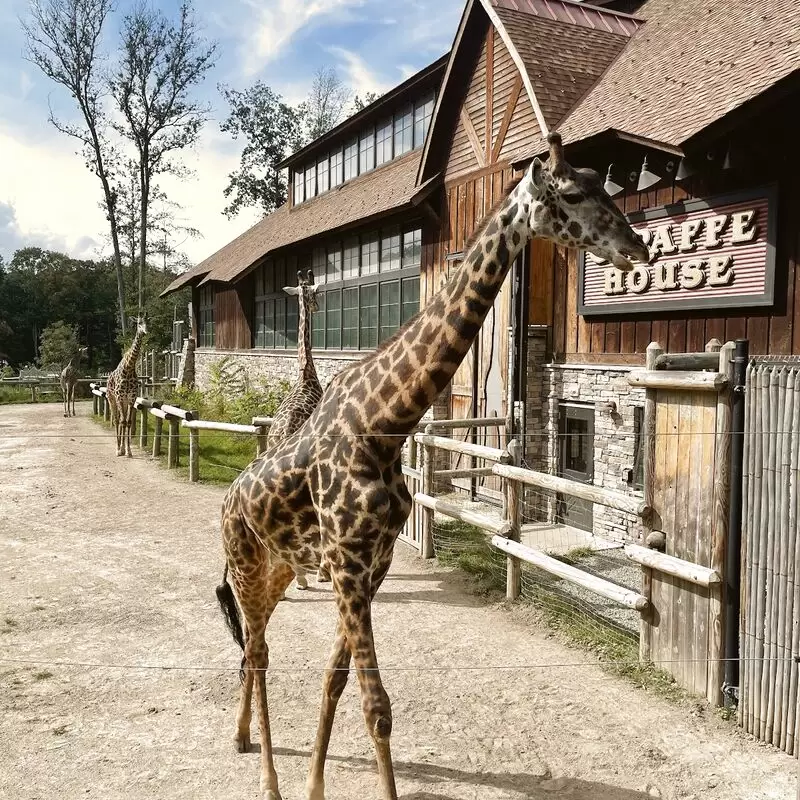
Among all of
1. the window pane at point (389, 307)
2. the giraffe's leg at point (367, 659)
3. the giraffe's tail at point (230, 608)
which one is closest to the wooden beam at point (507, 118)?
the window pane at point (389, 307)

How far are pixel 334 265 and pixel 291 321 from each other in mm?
3487

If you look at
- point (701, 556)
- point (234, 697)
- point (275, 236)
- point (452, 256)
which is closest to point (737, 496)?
point (701, 556)

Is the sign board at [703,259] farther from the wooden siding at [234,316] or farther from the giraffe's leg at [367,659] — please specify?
the wooden siding at [234,316]

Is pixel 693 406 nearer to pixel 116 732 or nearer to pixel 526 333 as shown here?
pixel 116 732

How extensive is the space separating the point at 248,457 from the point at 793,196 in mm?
10363

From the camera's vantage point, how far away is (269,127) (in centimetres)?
3731

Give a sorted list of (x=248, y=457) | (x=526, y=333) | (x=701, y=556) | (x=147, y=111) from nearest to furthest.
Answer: (x=701, y=556) < (x=526, y=333) < (x=248, y=457) < (x=147, y=111)

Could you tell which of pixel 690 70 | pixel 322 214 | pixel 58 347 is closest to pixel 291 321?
pixel 322 214

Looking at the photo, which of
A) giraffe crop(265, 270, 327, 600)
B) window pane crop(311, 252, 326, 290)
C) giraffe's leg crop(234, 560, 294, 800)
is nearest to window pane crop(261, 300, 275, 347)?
window pane crop(311, 252, 326, 290)

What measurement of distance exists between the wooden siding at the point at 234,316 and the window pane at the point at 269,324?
1.18m

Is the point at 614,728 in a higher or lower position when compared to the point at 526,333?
lower

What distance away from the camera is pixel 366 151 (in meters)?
18.5

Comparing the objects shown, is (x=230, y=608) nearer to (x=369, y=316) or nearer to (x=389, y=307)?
(x=389, y=307)

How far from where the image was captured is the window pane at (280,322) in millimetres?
20906
